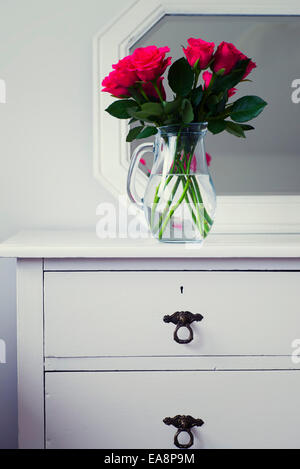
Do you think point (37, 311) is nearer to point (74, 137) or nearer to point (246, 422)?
point (246, 422)

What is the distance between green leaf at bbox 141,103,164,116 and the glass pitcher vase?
0.04 meters

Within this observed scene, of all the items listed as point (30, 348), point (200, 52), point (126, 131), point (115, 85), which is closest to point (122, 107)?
→ point (115, 85)

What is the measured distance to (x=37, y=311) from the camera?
871 mm

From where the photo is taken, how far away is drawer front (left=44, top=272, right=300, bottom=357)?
88cm

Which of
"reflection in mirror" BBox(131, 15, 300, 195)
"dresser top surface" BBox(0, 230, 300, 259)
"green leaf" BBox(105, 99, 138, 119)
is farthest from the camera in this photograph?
"reflection in mirror" BBox(131, 15, 300, 195)

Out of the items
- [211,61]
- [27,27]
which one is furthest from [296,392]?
[27,27]

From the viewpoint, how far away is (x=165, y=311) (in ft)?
2.89

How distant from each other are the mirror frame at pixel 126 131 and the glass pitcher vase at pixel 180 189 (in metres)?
0.30

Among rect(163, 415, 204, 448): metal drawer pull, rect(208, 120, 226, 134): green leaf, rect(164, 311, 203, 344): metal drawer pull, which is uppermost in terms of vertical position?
rect(208, 120, 226, 134): green leaf

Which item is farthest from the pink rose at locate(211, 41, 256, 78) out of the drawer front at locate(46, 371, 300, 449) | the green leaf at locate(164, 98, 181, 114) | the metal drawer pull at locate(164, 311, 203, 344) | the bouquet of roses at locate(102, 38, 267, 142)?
the drawer front at locate(46, 371, 300, 449)

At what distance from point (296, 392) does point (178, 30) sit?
3.04 feet

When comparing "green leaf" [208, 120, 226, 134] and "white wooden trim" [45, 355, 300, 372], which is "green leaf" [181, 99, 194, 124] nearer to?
"green leaf" [208, 120, 226, 134]

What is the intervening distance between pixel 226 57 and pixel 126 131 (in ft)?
1.33

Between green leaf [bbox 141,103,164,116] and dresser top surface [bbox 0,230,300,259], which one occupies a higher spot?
green leaf [bbox 141,103,164,116]
